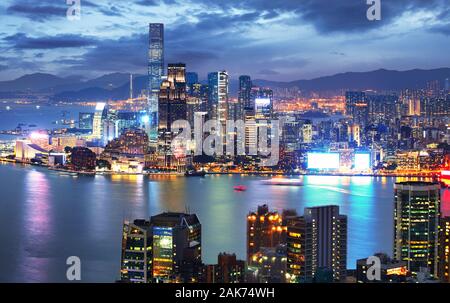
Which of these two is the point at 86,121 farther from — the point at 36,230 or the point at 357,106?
the point at 36,230

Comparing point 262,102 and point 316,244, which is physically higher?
point 262,102

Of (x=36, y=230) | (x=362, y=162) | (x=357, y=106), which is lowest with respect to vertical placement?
(x=36, y=230)

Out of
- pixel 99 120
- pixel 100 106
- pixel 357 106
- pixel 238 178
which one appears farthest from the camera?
pixel 100 106

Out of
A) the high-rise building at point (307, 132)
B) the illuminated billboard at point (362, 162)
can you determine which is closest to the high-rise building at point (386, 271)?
the illuminated billboard at point (362, 162)

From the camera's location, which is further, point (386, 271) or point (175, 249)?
point (175, 249)

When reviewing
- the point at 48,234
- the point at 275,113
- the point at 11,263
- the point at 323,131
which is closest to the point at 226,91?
the point at 275,113

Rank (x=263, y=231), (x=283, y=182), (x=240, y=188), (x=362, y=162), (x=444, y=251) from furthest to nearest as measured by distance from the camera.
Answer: (x=362, y=162) < (x=283, y=182) < (x=240, y=188) < (x=263, y=231) < (x=444, y=251)

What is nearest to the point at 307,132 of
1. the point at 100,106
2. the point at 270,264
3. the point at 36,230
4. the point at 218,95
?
the point at 218,95
